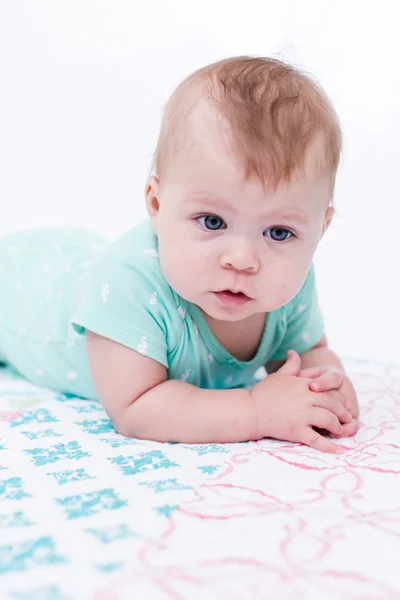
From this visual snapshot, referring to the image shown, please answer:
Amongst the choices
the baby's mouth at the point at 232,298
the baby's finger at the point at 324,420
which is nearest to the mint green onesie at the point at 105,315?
the baby's mouth at the point at 232,298

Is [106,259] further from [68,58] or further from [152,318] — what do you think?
[68,58]

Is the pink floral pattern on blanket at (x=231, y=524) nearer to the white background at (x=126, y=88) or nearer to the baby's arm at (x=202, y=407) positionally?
the baby's arm at (x=202, y=407)

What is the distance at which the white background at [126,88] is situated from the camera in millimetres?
2133

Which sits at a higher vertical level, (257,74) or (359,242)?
(257,74)

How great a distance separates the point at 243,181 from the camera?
91 cm

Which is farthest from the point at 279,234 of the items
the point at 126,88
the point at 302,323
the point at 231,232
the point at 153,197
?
the point at 126,88

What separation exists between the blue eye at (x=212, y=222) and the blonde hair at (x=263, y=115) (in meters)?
0.08

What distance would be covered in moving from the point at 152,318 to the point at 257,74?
0.37m

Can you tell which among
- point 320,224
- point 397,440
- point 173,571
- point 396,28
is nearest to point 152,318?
point 320,224

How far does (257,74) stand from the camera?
3.19 ft

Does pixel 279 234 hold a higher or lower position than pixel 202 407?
higher

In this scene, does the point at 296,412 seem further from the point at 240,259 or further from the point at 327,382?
the point at 240,259

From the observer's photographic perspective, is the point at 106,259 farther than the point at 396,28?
No

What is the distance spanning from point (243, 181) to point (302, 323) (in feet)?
1.44
